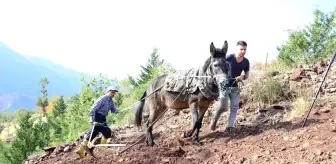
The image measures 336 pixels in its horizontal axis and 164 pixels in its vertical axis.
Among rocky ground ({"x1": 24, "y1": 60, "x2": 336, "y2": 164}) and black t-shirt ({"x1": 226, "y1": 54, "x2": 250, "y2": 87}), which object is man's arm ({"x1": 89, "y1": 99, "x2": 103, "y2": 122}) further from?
black t-shirt ({"x1": 226, "y1": 54, "x2": 250, "y2": 87})

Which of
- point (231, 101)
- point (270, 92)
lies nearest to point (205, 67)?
point (231, 101)

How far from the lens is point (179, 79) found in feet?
26.2

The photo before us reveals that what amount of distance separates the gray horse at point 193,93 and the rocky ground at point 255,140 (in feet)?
1.77

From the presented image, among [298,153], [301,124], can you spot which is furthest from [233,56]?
[298,153]

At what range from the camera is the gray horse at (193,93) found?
23.5 feet

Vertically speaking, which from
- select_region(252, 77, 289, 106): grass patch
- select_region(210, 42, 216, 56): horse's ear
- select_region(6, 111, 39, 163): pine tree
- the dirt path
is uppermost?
select_region(210, 42, 216, 56): horse's ear

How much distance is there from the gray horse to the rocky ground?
541mm

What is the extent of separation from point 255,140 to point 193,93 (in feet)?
5.23

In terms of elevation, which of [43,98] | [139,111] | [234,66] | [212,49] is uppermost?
[212,49]

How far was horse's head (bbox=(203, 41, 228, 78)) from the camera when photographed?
275 inches

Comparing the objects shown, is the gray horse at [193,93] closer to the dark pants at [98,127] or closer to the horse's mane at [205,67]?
the horse's mane at [205,67]

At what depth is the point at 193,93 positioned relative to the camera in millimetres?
7621

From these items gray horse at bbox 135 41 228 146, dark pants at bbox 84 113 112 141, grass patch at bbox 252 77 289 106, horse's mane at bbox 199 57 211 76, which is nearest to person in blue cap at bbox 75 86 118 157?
dark pants at bbox 84 113 112 141

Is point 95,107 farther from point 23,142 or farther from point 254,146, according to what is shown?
point 23,142
